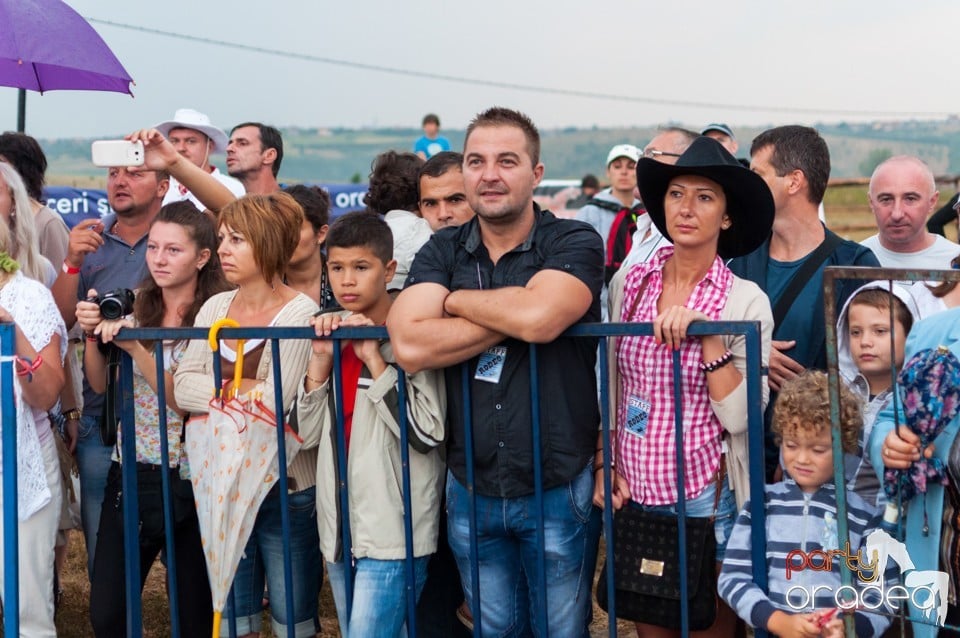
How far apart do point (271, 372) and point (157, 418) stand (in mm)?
663

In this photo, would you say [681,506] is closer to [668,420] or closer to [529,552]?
[668,420]

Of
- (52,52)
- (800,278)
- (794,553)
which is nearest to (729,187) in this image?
(800,278)

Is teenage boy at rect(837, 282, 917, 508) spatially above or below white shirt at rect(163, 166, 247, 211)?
below

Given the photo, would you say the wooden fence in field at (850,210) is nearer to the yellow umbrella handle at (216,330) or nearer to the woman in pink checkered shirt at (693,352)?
the woman in pink checkered shirt at (693,352)

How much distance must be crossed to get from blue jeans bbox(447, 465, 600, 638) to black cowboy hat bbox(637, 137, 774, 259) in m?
0.94

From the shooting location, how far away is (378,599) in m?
3.60

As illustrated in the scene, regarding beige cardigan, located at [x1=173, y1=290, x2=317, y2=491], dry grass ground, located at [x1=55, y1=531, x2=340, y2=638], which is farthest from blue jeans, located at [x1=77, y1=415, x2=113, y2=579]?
beige cardigan, located at [x1=173, y1=290, x2=317, y2=491]

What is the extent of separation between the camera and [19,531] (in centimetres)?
400

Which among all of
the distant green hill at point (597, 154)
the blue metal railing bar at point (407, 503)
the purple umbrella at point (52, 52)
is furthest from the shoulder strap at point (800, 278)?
the distant green hill at point (597, 154)

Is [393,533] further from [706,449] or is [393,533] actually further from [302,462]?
[706,449]

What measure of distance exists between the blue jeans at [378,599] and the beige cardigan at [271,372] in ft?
1.39

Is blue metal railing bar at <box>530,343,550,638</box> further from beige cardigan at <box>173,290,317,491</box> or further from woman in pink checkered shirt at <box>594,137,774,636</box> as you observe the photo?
beige cardigan at <box>173,290,317,491</box>

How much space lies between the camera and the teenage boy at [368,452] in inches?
142

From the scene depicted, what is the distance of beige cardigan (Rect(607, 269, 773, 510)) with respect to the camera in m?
3.34
